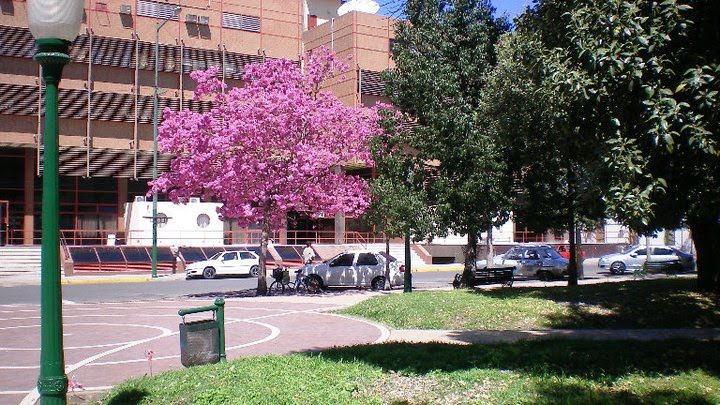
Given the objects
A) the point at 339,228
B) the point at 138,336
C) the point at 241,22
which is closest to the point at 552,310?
the point at 138,336

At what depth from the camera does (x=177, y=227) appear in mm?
42000

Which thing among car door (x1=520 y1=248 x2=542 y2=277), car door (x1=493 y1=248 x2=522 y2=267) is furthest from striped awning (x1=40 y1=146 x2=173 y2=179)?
car door (x1=520 y1=248 x2=542 y2=277)

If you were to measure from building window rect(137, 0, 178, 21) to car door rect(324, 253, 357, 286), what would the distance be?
26958 millimetres

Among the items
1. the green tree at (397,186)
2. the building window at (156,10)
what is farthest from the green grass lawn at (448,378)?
the building window at (156,10)

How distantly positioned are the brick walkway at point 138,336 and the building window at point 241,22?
103 feet

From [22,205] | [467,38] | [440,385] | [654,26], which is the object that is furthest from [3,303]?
[22,205]

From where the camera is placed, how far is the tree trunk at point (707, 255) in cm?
1666

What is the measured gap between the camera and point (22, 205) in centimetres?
4256

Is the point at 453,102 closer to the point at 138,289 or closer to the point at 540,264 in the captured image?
the point at 540,264

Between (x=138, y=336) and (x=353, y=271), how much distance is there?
1262 cm

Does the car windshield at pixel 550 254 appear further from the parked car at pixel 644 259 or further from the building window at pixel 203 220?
the building window at pixel 203 220

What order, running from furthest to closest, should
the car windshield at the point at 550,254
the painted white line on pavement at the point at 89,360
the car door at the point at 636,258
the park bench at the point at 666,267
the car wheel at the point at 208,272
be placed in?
1. the car door at the point at 636,258
2. the car wheel at the point at 208,272
3. the park bench at the point at 666,267
4. the car windshield at the point at 550,254
5. the painted white line on pavement at the point at 89,360

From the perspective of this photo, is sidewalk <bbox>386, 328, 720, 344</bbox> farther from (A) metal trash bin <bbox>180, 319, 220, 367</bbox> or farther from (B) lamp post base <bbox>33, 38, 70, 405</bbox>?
(B) lamp post base <bbox>33, 38, 70, 405</bbox>

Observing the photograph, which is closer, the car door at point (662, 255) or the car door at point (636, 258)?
the car door at point (662, 255)
